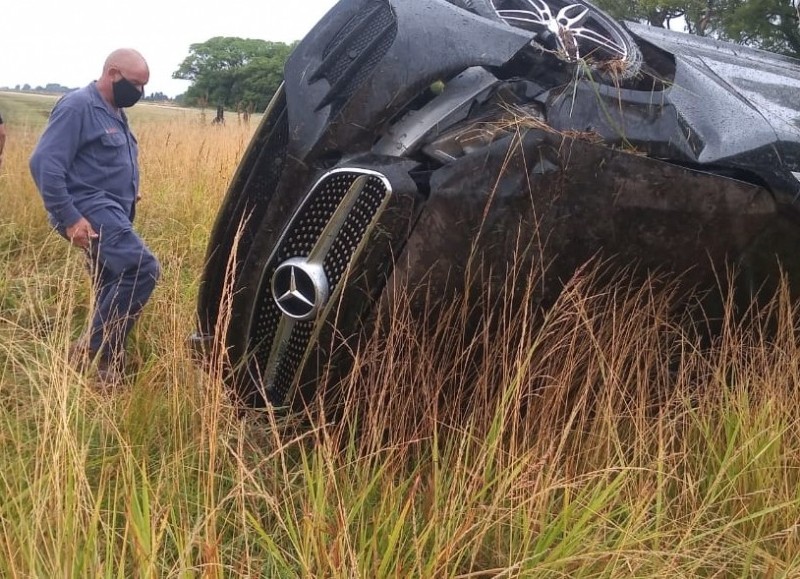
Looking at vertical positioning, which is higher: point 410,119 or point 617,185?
point 410,119

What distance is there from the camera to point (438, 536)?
1627 mm

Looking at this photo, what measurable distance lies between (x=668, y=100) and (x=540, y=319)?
765 mm

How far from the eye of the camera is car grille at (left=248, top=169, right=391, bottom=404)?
210 cm

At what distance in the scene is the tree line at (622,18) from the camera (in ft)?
75.1

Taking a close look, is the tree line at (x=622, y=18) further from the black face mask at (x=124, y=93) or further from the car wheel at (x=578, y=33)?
the car wheel at (x=578, y=33)

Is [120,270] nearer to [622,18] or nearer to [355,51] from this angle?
[355,51]

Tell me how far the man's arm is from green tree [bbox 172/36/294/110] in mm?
27496

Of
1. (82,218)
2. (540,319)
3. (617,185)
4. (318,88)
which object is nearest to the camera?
(617,185)

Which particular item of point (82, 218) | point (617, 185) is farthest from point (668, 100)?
point (82, 218)

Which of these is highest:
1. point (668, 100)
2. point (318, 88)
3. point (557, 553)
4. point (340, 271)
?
point (318, 88)

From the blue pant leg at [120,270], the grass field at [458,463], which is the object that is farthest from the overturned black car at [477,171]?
the blue pant leg at [120,270]

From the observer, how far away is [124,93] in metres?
3.70

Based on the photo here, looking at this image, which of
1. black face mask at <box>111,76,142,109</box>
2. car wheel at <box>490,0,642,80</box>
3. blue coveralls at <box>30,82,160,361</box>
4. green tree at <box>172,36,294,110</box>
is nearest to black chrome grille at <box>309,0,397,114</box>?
car wheel at <box>490,0,642,80</box>

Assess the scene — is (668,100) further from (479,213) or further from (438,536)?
(438,536)
